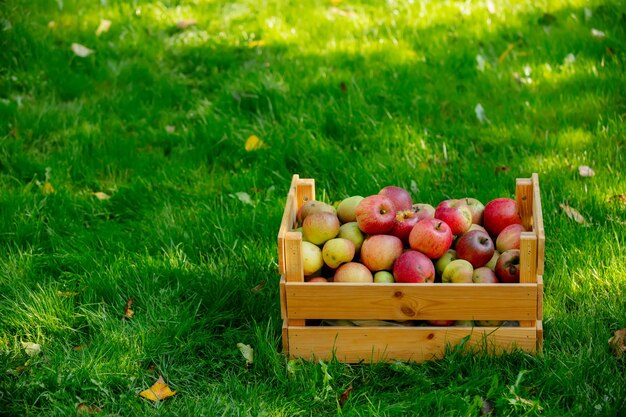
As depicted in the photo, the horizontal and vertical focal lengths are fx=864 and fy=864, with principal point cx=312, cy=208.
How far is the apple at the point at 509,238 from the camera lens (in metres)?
3.21

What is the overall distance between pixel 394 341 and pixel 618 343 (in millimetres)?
810

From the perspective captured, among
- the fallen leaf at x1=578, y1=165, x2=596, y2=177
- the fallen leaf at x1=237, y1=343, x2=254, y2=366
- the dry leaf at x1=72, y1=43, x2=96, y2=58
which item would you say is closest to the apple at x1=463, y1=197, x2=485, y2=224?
the fallen leaf at x1=237, y1=343, x2=254, y2=366

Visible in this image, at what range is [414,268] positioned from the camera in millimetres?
3090

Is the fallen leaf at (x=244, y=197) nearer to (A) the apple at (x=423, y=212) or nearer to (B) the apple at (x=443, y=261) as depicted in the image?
(A) the apple at (x=423, y=212)

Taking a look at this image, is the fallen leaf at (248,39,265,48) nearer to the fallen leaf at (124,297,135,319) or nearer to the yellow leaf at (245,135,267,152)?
the yellow leaf at (245,135,267,152)

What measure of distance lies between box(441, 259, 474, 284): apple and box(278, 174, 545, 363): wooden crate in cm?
7

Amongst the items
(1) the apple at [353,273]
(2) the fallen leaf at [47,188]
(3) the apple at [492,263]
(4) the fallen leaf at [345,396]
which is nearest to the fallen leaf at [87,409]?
(4) the fallen leaf at [345,396]

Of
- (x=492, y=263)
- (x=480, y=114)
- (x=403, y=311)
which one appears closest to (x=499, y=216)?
(x=492, y=263)

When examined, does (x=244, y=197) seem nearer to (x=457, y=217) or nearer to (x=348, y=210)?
(x=348, y=210)

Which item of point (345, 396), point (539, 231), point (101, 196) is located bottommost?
point (345, 396)

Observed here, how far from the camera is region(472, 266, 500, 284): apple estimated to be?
3096mm

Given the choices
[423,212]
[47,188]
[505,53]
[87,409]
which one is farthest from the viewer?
[505,53]

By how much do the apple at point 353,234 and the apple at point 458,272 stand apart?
0.35 metres

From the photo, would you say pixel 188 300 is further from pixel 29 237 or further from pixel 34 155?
pixel 34 155
